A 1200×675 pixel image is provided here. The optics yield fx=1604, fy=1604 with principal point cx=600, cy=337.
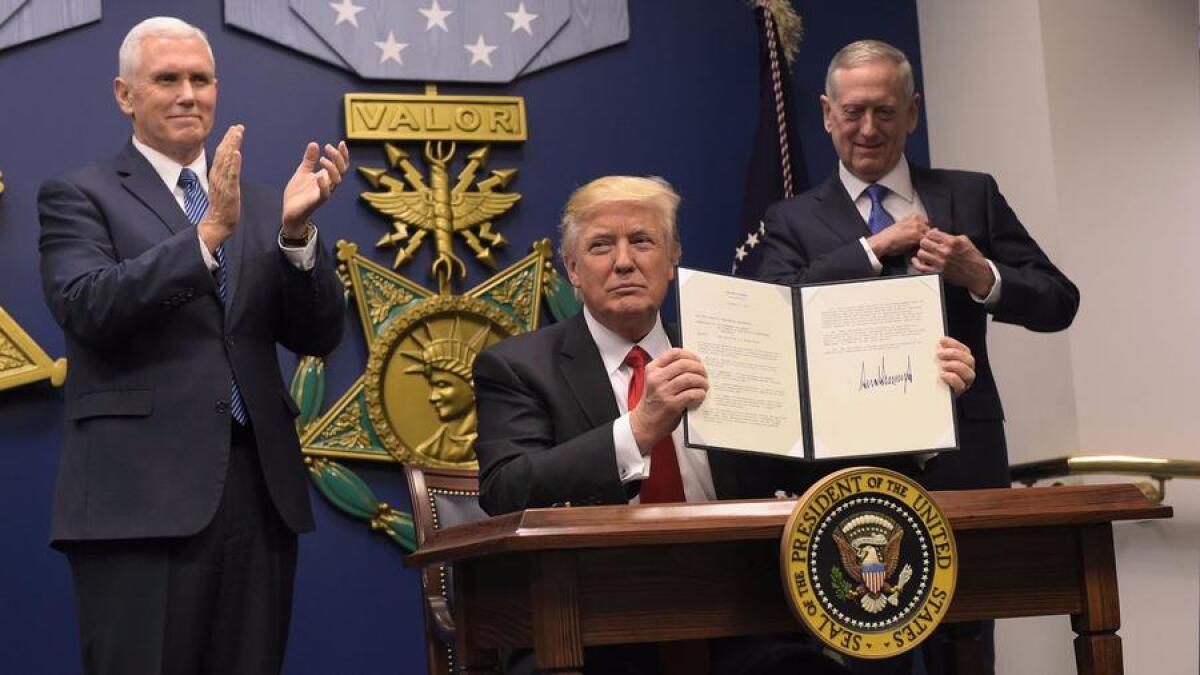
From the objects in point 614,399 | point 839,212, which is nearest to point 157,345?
point 614,399

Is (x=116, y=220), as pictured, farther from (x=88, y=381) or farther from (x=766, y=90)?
(x=766, y=90)

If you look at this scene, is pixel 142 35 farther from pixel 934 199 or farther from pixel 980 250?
pixel 980 250

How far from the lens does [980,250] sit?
12.1 ft

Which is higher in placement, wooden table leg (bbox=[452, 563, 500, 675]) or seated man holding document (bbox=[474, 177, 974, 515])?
seated man holding document (bbox=[474, 177, 974, 515])

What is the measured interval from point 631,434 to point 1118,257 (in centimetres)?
251

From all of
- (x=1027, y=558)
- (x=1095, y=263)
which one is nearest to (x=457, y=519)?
(x=1027, y=558)

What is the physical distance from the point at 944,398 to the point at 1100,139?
236 centimetres

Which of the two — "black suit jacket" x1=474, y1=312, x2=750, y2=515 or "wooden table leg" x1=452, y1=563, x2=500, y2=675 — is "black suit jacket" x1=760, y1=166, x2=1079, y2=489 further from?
"wooden table leg" x1=452, y1=563, x2=500, y2=675

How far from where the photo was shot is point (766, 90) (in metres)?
5.07

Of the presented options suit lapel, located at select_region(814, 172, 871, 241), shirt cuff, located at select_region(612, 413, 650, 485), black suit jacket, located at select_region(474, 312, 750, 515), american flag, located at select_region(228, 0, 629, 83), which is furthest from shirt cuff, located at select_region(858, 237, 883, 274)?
american flag, located at select_region(228, 0, 629, 83)

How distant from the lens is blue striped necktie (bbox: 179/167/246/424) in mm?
3234

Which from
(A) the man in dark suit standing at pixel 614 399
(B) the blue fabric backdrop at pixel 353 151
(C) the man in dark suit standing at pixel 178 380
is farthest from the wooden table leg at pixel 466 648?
(B) the blue fabric backdrop at pixel 353 151

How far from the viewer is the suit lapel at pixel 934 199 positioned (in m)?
3.66
